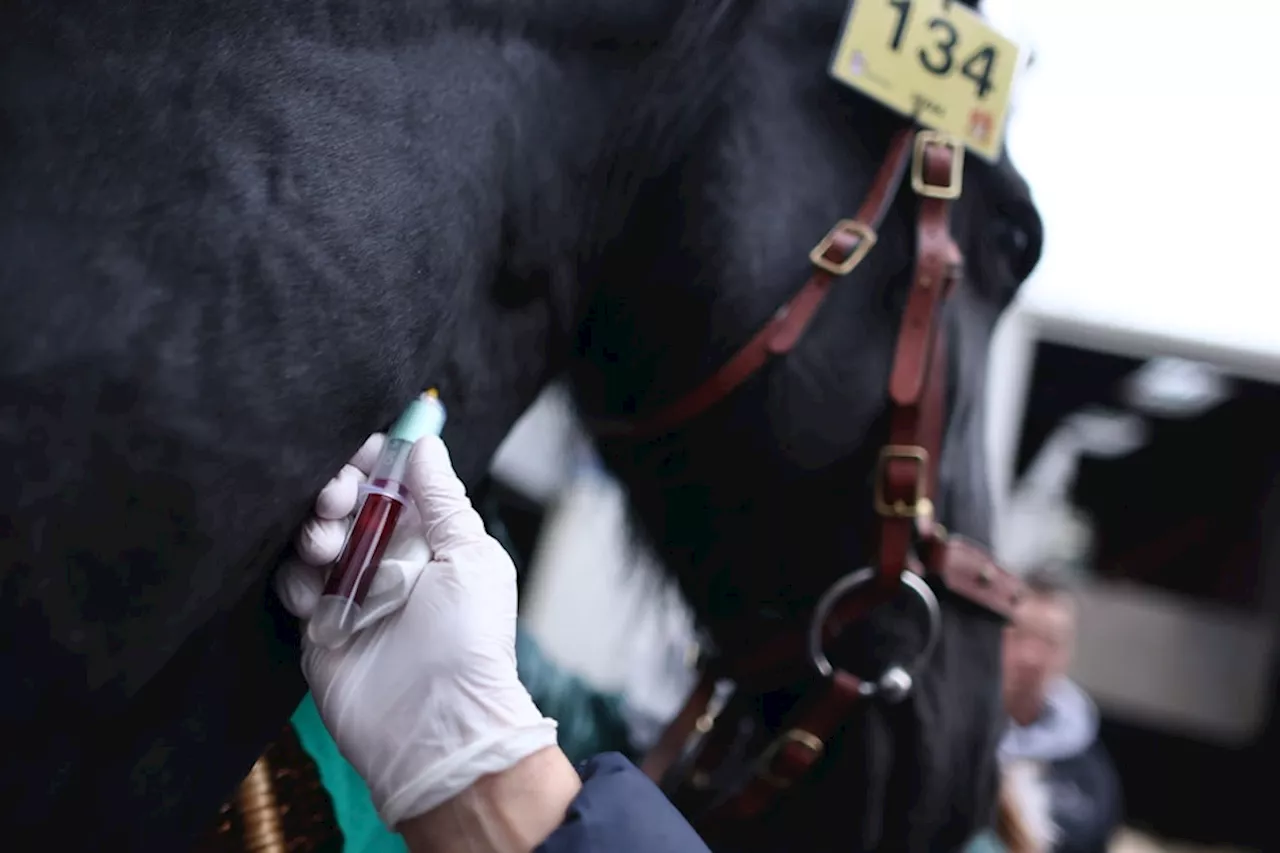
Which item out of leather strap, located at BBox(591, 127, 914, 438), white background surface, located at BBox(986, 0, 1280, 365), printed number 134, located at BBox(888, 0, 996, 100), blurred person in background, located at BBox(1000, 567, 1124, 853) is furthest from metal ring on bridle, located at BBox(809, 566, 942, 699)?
white background surface, located at BBox(986, 0, 1280, 365)

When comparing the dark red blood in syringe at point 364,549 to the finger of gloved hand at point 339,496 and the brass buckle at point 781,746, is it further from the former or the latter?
the brass buckle at point 781,746

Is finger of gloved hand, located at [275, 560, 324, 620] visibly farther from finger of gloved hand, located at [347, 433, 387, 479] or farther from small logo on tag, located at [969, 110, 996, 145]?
small logo on tag, located at [969, 110, 996, 145]

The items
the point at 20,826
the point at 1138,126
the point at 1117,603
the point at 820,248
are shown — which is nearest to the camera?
the point at 20,826

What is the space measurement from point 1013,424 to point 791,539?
2147 millimetres

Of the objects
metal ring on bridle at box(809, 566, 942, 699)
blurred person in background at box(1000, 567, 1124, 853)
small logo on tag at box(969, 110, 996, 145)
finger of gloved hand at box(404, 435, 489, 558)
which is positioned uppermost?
small logo on tag at box(969, 110, 996, 145)

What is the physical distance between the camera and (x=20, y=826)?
422mm

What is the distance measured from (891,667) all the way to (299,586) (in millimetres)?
519

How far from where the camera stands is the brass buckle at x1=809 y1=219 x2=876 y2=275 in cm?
70

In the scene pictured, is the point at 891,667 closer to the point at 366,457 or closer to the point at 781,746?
the point at 781,746

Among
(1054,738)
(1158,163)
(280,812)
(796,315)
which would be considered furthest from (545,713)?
(1158,163)

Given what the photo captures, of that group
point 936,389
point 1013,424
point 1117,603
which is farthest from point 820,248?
point 1117,603

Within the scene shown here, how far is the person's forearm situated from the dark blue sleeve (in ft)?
0.04

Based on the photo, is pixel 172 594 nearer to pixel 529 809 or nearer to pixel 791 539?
pixel 529 809

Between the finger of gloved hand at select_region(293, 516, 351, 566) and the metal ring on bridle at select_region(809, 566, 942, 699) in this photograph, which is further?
the metal ring on bridle at select_region(809, 566, 942, 699)
